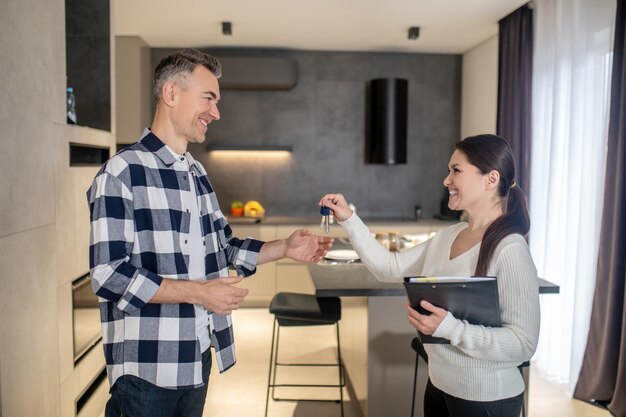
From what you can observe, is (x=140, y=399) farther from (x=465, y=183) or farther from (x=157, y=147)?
(x=465, y=183)

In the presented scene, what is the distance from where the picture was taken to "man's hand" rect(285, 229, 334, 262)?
6.80 feet

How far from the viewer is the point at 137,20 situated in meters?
4.99

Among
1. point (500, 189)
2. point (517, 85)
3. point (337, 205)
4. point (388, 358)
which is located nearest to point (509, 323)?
point (500, 189)

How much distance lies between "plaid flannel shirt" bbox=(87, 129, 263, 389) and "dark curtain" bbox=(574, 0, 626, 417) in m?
2.59

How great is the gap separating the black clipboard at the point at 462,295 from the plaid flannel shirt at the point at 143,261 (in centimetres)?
64

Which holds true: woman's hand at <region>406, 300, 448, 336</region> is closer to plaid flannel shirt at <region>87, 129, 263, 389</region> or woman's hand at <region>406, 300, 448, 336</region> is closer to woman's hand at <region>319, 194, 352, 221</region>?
woman's hand at <region>319, 194, 352, 221</region>

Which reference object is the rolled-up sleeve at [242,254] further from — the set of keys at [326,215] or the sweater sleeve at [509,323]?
the sweater sleeve at [509,323]

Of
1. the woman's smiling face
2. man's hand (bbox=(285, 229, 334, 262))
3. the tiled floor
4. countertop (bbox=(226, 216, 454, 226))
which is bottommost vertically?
the tiled floor

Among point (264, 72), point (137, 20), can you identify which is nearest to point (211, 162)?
point (264, 72)

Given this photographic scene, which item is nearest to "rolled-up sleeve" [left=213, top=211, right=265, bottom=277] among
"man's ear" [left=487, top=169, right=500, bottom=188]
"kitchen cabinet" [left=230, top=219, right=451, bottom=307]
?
"man's ear" [left=487, top=169, right=500, bottom=188]

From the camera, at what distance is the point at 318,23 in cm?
508

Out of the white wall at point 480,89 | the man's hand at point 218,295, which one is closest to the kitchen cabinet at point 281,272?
the white wall at point 480,89

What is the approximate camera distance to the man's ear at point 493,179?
1.81m

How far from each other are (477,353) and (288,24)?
13.3 feet
